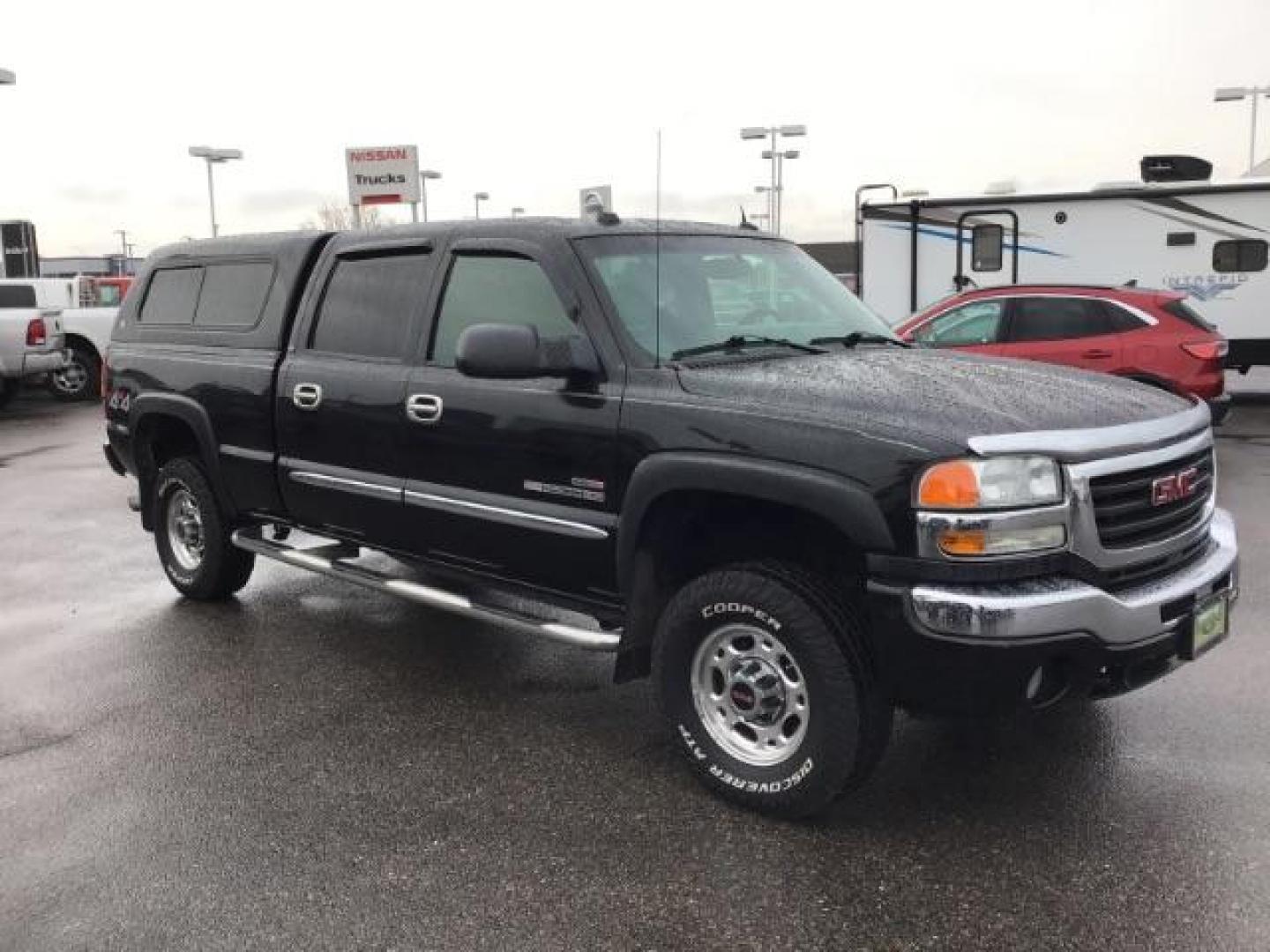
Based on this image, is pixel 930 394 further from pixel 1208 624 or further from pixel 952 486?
pixel 1208 624

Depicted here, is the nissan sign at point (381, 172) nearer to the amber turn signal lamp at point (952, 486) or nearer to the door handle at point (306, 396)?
the door handle at point (306, 396)

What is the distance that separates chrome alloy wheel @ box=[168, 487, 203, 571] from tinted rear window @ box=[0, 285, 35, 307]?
14.9 meters

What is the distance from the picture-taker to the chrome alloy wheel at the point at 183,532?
6371 mm

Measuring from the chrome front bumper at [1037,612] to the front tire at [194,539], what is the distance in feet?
13.4

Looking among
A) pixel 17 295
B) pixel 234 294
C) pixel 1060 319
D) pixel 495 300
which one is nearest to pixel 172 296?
pixel 234 294

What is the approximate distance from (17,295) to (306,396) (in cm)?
1654

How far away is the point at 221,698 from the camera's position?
494cm

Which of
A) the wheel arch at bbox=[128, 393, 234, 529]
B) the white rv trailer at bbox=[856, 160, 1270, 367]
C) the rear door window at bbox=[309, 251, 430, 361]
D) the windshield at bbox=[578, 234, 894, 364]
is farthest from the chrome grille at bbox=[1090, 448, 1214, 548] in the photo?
the white rv trailer at bbox=[856, 160, 1270, 367]

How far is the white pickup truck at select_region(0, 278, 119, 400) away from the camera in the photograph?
1848cm

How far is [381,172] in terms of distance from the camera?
2100 centimetres

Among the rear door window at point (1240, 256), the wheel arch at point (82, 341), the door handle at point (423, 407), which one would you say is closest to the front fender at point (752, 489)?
the door handle at point (423, 407)

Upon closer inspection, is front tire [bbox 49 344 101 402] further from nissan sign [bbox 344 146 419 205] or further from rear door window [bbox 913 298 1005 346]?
rear door window [bbox 913 298 1005 346]

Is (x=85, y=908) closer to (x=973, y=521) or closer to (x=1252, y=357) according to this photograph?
(x=973, y=521)

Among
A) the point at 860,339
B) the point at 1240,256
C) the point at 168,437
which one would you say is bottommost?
the point at 168,437
